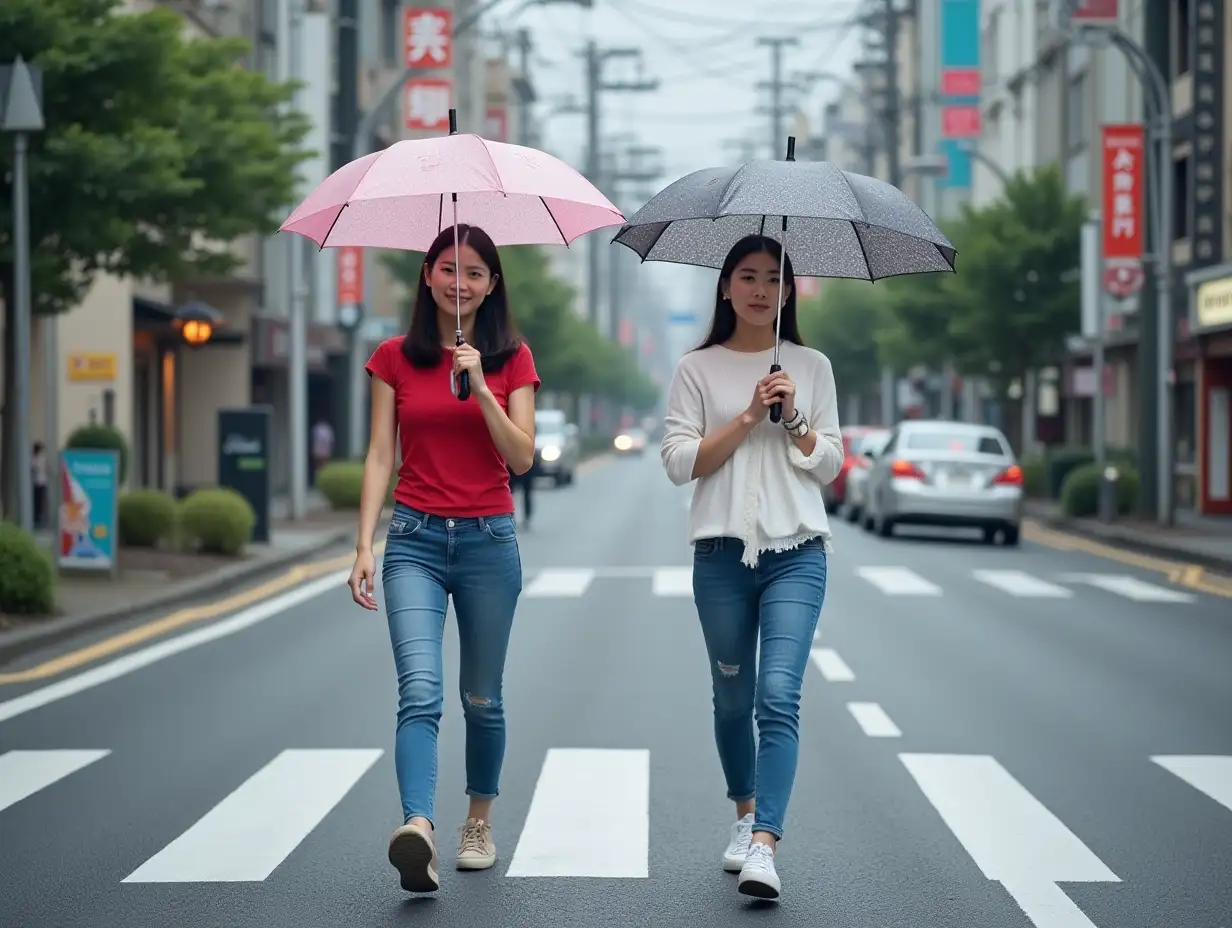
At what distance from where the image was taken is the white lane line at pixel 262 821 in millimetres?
6492

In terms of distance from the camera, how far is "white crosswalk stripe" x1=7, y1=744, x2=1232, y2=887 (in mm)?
6449

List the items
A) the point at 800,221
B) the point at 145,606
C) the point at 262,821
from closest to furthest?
the point at 800,221 → the point at 262,821 → the point at 145,606

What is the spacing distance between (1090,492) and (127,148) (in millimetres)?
17889

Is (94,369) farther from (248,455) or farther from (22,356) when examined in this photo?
(22,356)

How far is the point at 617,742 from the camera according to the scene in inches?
368

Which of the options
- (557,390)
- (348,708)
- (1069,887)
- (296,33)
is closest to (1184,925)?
(1069,887)

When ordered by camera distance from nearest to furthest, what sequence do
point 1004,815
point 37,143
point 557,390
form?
point 1004,815 → point 37,143 → point 557,390

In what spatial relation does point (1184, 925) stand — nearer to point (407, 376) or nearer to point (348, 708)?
point (407, 376)

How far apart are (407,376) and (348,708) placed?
4.69 m

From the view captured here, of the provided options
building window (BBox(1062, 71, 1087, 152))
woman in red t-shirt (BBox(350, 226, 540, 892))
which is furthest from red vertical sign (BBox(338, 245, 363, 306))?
woman in red t-shirt (BBox(350, 226, 540, 892))

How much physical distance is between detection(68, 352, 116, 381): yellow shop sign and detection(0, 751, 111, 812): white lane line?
20845 mm

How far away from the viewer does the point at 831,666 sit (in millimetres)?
12539

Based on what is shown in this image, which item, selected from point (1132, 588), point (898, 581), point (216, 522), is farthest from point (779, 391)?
point (216, 522)

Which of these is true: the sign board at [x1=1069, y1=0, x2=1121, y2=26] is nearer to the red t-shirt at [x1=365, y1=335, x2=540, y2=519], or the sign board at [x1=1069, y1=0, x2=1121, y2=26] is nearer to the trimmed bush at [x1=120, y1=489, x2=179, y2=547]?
the trimmed bush at [x1=120, y1=489, x2=179, y2=547]
